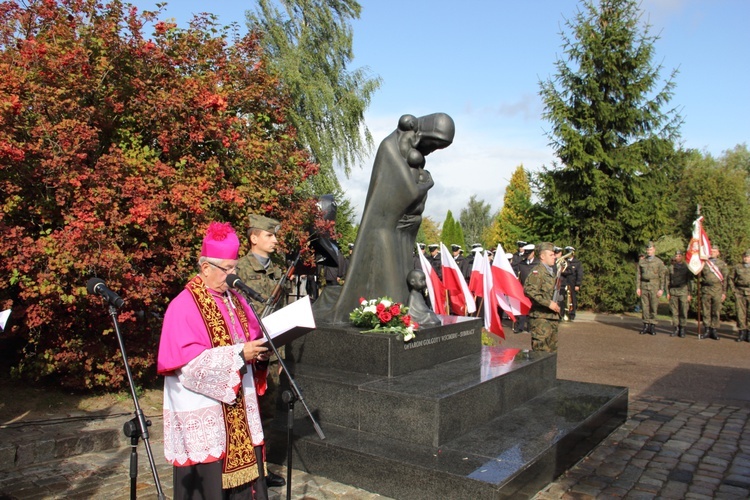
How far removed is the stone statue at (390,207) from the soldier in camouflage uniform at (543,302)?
229cm

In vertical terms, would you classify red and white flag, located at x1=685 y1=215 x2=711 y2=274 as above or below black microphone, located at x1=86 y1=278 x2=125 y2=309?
above

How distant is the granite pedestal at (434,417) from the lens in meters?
4.43

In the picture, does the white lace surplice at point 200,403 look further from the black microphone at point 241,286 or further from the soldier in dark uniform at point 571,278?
the soldier in dark uniform at point 571,278

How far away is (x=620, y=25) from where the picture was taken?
19.8m

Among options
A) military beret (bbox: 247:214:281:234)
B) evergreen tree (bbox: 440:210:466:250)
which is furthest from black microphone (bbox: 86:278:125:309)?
evergreen tree (bbox: 440:210:466:250)

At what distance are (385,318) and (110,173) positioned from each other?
3.05m

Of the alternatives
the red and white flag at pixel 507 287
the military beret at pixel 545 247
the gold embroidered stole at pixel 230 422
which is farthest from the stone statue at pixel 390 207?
the red and white flag at pixel 507 287

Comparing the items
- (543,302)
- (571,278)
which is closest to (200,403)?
(543,302)

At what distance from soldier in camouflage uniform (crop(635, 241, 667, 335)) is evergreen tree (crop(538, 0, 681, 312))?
386 cm

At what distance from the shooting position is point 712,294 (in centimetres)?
1423

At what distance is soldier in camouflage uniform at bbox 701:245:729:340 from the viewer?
46.0 feet

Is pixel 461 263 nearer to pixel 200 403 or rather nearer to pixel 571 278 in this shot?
pixel 571 278

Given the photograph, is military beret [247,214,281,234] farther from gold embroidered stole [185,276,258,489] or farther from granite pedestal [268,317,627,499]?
gold embroidered stole [185,276,258,489]

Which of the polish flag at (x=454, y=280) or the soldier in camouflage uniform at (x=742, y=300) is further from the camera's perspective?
the soldier in camouflage uniform at (x=742, y=300)
